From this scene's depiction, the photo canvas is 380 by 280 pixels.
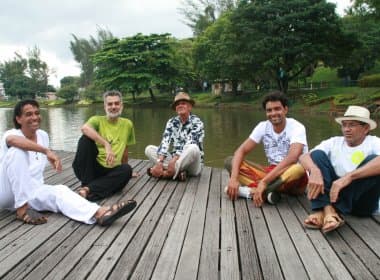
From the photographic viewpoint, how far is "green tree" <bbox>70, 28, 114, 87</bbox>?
203ft

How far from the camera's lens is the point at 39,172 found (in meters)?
3.29

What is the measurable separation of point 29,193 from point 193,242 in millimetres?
1365

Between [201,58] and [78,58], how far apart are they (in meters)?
35.0

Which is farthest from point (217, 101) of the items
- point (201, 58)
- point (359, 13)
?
point (359, 13)

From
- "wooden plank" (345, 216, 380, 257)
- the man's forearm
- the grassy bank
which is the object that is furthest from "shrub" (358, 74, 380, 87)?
the man's forearm

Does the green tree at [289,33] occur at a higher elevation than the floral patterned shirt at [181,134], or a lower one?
higher

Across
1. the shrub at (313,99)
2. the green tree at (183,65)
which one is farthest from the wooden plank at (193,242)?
the green tree at (183,65)

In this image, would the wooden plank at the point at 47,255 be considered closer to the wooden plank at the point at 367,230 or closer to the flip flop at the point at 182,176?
the flip flop at the point at 182,176

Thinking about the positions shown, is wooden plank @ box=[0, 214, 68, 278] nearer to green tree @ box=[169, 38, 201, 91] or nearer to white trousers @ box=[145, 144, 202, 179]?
white trousers @ box=[145, 144, 202, 179]

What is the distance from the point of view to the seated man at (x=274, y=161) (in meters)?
3.49

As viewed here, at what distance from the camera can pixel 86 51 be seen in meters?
62.6

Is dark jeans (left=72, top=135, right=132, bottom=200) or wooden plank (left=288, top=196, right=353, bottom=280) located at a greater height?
dark jeans (left=72, top=135, right=132, bottom=200)

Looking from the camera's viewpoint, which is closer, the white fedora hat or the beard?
the white fedora hat

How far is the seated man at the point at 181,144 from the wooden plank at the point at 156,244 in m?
0.67
